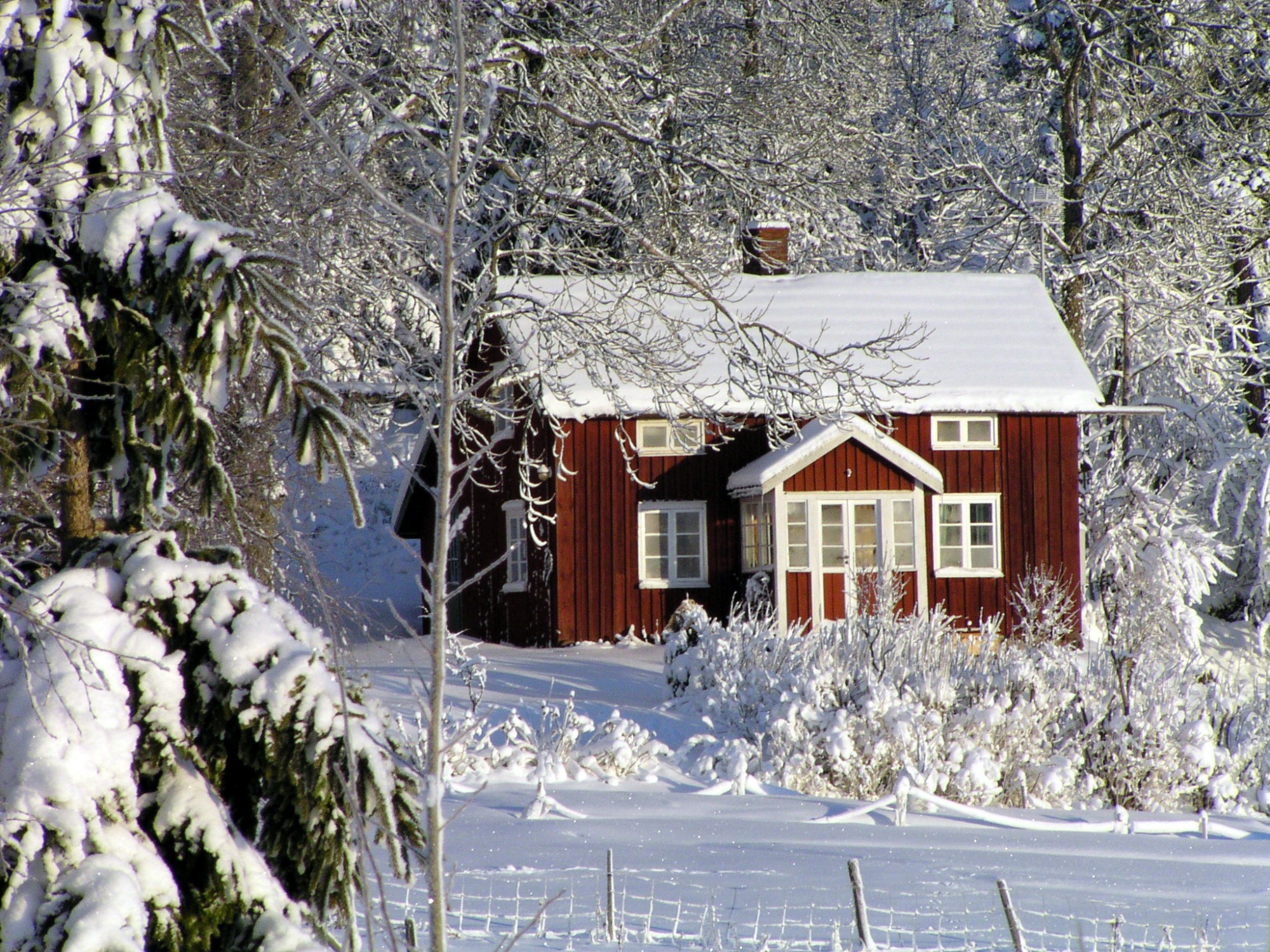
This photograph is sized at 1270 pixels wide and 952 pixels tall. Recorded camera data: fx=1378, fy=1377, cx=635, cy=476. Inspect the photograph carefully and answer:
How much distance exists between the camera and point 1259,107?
80.3ft

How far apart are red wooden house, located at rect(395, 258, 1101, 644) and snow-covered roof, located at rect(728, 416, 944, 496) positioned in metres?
0.03

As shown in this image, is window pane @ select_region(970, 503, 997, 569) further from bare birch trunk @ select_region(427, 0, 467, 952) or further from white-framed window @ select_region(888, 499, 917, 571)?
bare birch trunk @ select_region(427, 0, 467, 952)

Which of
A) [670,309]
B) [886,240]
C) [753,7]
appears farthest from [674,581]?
[886,240]

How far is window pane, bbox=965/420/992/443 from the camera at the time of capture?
68.3 ft

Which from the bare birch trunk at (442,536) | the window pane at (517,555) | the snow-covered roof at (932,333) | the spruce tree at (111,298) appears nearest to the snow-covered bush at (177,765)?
the bare birch trunk at (442,536)

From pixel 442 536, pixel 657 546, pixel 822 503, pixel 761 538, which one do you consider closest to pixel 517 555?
pixel 657 546

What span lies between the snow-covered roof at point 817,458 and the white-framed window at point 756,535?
342 mm

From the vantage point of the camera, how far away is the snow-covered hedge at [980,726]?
12.1 metres

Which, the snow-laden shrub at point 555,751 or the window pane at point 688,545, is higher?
the window pane at point 688,545

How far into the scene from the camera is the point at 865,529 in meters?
19.9

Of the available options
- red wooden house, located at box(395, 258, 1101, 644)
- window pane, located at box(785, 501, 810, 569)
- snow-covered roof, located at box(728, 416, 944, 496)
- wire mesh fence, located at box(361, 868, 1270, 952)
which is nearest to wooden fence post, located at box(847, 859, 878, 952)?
wire mesh fence, located at box(361, 868, 1270, 952)

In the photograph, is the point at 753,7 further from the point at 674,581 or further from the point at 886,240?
the point at 886,240

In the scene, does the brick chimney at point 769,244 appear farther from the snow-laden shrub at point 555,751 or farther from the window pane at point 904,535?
the snow-laden shrub at point 555,751

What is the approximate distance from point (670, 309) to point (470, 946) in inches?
654
